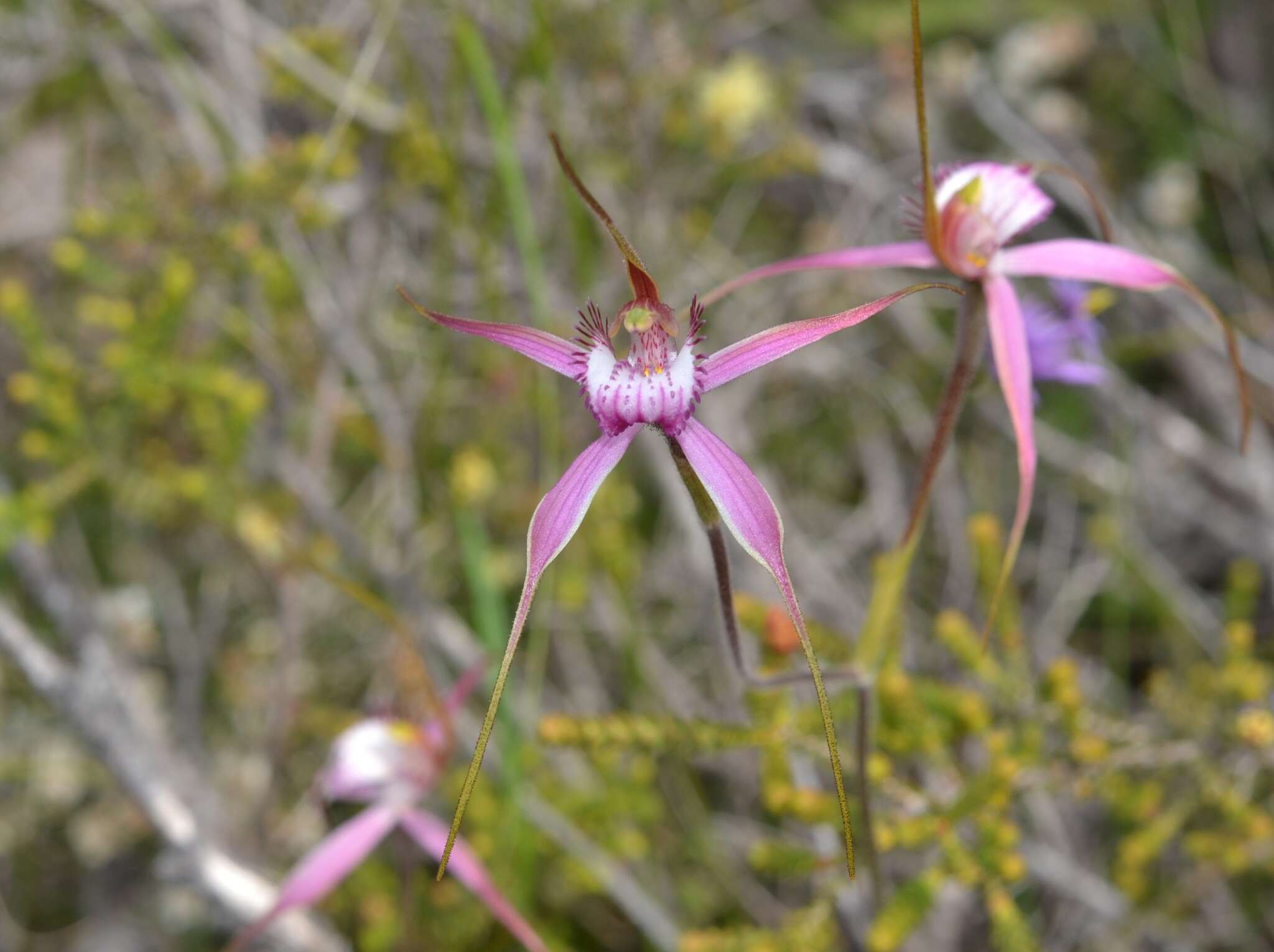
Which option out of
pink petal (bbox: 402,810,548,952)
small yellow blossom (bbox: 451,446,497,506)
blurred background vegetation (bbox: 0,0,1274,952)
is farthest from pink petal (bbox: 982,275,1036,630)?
small yellow blossom (bbox: 451,446,497,506)

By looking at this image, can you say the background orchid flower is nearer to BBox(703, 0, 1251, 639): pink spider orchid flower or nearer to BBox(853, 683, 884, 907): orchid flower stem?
BBox(703, 0, 1251, 639): pink spider orchid flower

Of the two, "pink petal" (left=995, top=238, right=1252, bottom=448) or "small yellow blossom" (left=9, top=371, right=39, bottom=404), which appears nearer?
"pink petal" (left=995, top=238, right=1252, bottom=448)

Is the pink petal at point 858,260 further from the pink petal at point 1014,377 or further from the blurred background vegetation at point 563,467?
the blurred background vegetation at point 563,467

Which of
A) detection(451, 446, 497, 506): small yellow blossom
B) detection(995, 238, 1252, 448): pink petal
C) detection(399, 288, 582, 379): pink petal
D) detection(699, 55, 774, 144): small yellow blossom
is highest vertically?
detection(699, 55, 774, 144): small yellow blossom

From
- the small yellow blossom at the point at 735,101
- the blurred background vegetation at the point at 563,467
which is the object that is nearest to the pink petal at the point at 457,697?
the blurred background vegetation at the point at 563,467

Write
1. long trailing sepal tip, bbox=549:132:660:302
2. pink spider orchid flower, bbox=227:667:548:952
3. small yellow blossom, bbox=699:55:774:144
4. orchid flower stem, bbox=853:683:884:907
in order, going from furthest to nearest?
small yellow blossom, bbox=699:55:774:144, pink spider orchid flower, bbox=227:667:548:952, orchid flower stem, bbox=853:683:884:907, long trailing sepal tip, bbox=549:132:660:302

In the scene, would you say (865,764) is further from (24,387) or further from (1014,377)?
(24,387)
